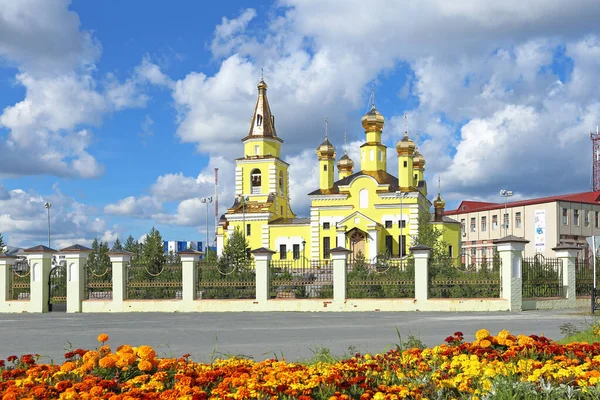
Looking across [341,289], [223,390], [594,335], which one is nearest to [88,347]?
[223,390]

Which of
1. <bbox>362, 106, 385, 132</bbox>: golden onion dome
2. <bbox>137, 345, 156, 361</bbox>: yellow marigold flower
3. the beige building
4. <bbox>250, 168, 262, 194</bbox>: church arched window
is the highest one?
<bbox>362, 106, 385, 132</bbox>: golden onion dome

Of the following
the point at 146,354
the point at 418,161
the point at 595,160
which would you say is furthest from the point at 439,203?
the point at 146,354

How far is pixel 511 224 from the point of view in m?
65.2

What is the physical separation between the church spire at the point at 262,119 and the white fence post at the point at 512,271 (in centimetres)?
3930

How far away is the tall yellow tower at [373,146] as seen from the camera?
5628 cm

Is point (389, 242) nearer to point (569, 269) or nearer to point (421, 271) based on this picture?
point (569, 269)

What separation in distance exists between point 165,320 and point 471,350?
11821mm

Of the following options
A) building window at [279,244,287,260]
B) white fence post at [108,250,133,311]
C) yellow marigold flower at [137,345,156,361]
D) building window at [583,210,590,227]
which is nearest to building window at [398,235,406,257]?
building window at [279,244,287,260]

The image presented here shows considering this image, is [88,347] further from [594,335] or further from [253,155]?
[253,155]

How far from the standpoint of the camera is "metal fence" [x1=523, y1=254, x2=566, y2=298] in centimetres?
2002

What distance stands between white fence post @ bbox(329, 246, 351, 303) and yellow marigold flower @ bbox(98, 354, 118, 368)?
13.9m

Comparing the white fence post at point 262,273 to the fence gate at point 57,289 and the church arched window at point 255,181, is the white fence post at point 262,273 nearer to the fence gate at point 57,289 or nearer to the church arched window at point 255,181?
the fence gate at point 57,289

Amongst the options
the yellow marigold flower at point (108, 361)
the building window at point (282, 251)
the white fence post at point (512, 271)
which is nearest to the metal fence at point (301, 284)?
the white fence post at point (512, 271)

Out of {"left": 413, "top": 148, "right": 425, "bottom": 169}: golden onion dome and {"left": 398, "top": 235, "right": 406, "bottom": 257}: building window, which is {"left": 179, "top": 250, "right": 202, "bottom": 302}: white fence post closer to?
{"left": 398, "top": 235, "right": 406, "bottom": 257}: building window
